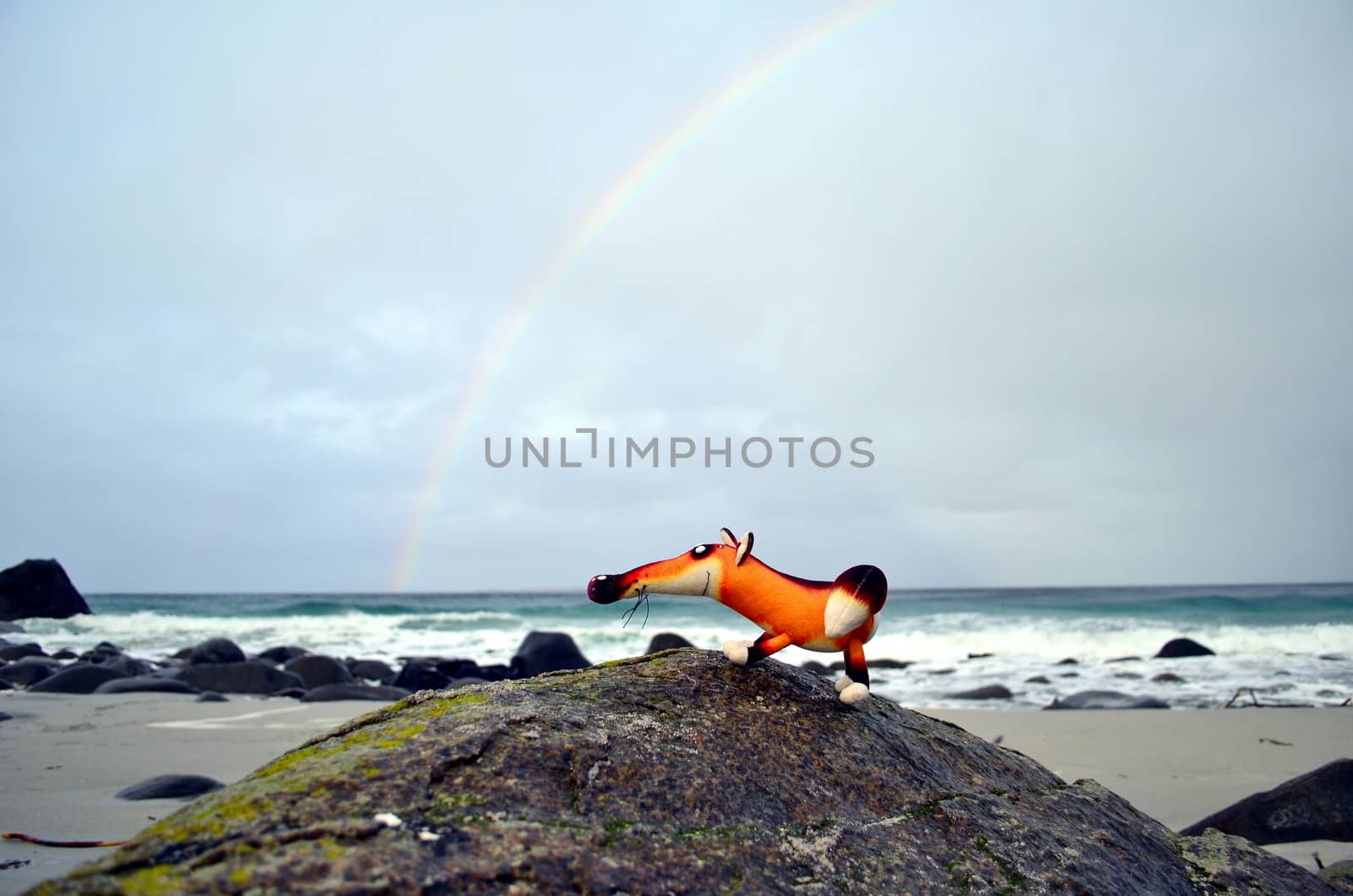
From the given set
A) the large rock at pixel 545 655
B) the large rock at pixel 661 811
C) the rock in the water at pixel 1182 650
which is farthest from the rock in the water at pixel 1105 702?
the large rock at pixel 661 811

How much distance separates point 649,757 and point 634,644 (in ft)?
90.6

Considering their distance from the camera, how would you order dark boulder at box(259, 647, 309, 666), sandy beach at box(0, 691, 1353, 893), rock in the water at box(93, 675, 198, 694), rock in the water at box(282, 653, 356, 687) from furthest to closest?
1. dark boulder at box(259, 647, 309, 666)
2. rock in the water at box(282, 653, 356, 687)
3. rock in the water at box(93, 675, 198, 694)
4. sandy beach at box(0, 691, 1353, 893)

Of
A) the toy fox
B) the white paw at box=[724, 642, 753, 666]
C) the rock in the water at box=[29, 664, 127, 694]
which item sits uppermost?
the toy fox

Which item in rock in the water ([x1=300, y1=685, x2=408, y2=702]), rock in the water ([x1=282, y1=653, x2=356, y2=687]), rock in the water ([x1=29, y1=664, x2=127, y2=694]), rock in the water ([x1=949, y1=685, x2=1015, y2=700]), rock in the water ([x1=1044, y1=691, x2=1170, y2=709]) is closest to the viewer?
rock in the water ([x1=29, y1=664, x2=127, y2=694])

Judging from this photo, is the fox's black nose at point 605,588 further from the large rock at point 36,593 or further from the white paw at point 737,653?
the large rock at point 36,593

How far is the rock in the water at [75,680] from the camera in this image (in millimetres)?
14109

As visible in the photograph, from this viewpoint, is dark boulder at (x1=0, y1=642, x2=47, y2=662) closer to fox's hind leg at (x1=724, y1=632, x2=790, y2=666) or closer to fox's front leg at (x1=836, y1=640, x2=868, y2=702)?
fox's hind leg at (x1=724, y1=632, x2=790, y2=666)

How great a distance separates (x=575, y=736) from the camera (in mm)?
2369

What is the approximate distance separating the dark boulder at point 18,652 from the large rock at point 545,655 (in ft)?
40.4

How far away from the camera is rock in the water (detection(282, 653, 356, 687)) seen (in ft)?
58.7

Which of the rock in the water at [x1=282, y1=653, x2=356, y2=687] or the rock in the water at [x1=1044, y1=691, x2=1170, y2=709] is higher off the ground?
the rock in the water at [x1=282, y1=653, x2=356, y2=687]

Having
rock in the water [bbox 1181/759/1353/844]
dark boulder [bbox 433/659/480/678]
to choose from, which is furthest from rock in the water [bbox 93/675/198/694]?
rock in the water [bbox 1181/759/1353/844]

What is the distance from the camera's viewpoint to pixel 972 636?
1262 inches

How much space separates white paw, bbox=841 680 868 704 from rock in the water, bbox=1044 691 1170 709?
42.6 feet
